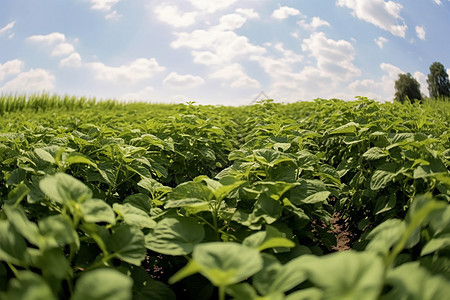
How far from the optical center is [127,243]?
44.0 inches

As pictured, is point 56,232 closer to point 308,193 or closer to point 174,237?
point 174,237

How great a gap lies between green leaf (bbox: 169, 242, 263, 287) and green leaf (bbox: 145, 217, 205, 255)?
311mm

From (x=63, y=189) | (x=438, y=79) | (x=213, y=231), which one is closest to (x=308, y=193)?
(x=213, y=231)

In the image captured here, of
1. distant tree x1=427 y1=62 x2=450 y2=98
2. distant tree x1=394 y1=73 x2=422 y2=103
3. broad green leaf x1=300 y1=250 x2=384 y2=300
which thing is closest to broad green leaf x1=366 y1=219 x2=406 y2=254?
broad green leaf x1=300 y1=250 x2=384 y2=300

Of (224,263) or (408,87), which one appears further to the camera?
(408,87)

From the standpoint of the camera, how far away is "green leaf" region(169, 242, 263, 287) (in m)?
0.81

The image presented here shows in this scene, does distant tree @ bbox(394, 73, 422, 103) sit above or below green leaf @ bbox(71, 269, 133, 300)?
above

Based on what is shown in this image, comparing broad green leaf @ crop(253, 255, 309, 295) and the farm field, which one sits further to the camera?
broad green leaf @ crop(253, 255, 309, 295)

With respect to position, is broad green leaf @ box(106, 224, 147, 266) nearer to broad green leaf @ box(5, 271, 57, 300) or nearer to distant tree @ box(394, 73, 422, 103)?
broad green leaf @ box(5, 271, 57, 300)

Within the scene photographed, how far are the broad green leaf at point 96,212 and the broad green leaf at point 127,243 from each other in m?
0.08

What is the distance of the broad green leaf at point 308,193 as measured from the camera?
61.5 inches

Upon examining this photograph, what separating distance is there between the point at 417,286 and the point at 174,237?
0.71m

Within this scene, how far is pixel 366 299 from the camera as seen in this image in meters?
0.67

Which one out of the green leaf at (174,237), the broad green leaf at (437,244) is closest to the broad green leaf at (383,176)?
the broad green leaf at (437,244)
